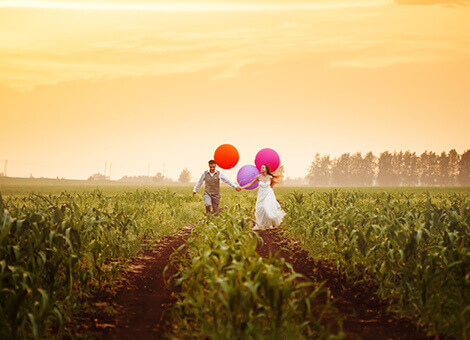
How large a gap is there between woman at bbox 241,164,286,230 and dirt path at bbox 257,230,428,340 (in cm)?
485

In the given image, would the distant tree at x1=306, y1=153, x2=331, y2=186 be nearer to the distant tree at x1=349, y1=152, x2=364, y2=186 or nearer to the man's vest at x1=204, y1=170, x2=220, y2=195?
the distant tree at x1=349, y1=152, x2=364, y2=186

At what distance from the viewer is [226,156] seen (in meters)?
17.0

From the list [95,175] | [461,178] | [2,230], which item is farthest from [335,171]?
[2,230]

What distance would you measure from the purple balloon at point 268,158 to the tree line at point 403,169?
134258mm

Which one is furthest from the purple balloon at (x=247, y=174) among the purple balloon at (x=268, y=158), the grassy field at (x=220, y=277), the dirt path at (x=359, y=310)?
the grassy field at (x=220, y=277)

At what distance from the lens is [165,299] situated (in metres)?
6.31

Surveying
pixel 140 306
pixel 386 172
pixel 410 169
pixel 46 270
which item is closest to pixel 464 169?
pixel 410 169

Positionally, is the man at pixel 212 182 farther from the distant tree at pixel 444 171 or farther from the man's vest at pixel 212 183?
the distant tree at pixel 444 171

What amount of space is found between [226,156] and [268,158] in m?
2.30

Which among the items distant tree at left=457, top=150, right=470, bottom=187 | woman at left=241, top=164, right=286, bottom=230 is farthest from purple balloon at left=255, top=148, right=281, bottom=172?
distant tree at left=457, top=150, right=470, bottom=187

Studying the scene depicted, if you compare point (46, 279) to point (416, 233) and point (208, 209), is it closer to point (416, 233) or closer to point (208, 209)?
point (416, 233)

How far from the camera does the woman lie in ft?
45.7

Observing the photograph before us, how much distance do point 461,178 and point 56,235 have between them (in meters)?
149

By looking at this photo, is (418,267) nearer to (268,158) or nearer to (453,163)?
(268,158)
